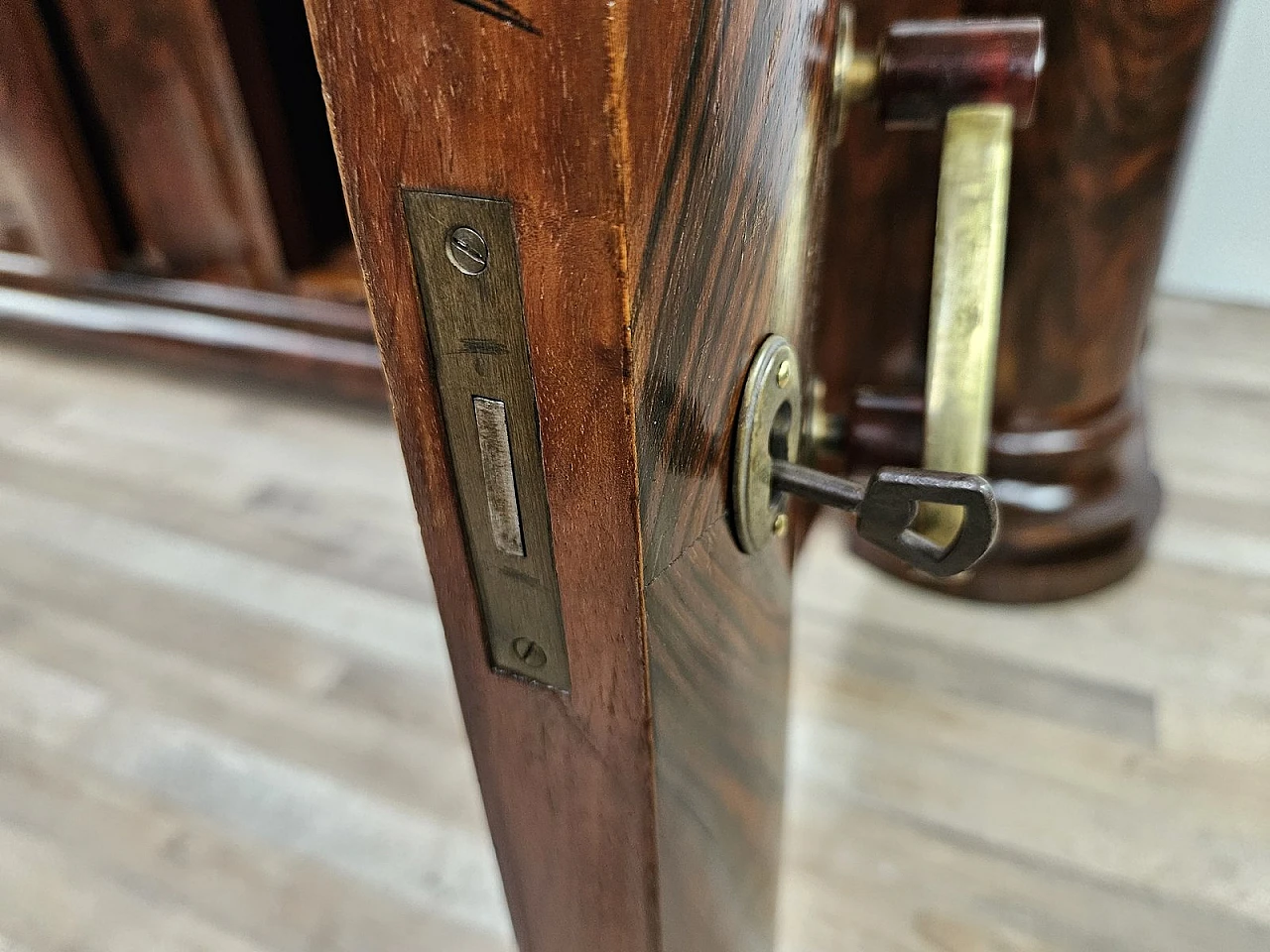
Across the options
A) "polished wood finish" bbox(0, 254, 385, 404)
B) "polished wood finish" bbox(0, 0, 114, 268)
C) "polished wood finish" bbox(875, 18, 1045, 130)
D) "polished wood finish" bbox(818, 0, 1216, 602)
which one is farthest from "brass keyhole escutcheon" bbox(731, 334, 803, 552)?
"polished wood finish" bbox(0, 0, 114, 268)

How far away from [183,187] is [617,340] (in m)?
1.06

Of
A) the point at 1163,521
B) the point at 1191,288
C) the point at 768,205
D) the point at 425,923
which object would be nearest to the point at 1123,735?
the point at 1163,521

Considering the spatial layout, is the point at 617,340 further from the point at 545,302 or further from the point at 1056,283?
the point at 1056,283

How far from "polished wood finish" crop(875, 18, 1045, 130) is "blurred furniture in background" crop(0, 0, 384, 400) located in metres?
0.84

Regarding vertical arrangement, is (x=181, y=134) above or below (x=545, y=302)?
below

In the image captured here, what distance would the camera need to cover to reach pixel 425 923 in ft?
2.15

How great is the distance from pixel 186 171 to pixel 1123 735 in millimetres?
1091

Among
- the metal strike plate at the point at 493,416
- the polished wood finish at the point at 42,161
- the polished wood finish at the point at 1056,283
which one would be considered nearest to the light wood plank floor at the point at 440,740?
the polished wood finish at the point at 1056,283

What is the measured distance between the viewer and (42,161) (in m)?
1.12

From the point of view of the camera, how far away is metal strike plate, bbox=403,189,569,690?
8.6 inches

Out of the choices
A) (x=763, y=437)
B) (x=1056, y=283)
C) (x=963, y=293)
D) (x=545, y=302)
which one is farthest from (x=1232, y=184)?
(x=545, y=302)

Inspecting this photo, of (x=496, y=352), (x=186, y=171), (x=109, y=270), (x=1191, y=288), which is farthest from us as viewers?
(x=1191, y=288)

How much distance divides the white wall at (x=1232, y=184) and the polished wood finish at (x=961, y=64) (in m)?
1.05

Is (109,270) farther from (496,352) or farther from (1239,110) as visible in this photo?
(1239,110)
